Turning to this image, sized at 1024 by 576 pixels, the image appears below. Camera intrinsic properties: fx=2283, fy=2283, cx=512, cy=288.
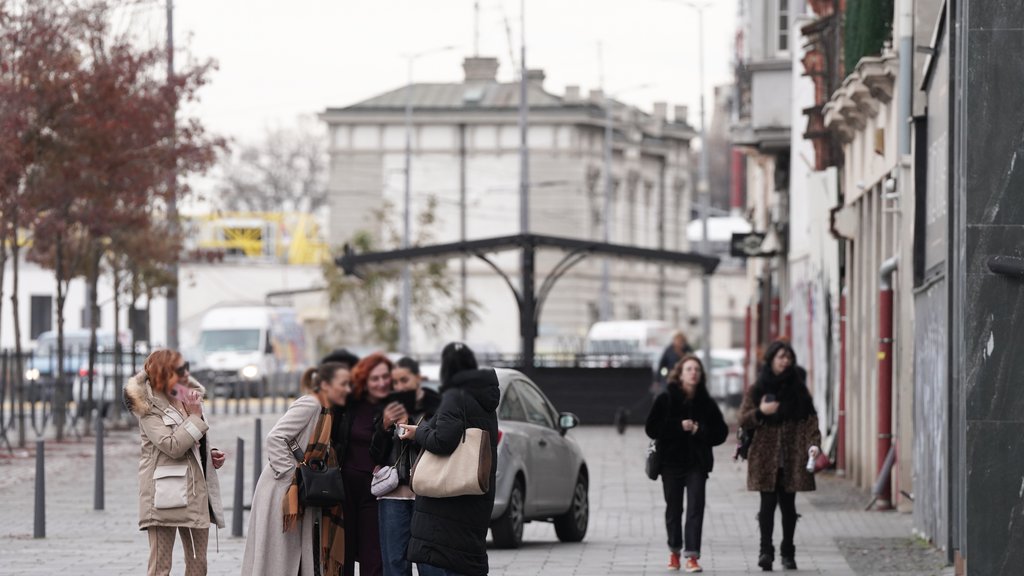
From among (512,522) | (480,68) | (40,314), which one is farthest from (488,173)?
(512,522)

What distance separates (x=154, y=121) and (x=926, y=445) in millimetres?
19488

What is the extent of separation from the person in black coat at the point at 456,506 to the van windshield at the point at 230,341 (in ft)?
167

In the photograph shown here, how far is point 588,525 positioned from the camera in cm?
2055

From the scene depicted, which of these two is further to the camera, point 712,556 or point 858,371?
point 858,371

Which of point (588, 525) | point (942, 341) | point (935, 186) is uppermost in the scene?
point (935, 186)

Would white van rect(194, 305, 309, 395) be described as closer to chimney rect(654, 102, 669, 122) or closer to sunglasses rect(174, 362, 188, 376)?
chimney rect(654, 102, 669, 122)

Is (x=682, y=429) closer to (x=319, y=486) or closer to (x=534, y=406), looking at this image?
(x=534, y=406)

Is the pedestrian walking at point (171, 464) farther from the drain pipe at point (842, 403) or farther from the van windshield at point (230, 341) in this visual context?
the van windshield at point (230, 341)

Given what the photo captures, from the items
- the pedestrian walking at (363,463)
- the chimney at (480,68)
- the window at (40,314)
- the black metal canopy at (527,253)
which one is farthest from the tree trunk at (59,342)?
the chimney at (480,68)

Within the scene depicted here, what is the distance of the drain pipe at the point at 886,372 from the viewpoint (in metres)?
21.9

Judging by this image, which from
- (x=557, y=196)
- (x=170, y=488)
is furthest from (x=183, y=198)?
(x=557, y=196)

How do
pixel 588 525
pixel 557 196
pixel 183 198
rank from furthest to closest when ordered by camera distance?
pixel 557 196
pixel 183 198
pixel 588 525

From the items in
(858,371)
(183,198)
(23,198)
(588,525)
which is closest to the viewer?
(588,525)

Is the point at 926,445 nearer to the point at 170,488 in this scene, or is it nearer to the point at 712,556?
the point at 712,556
